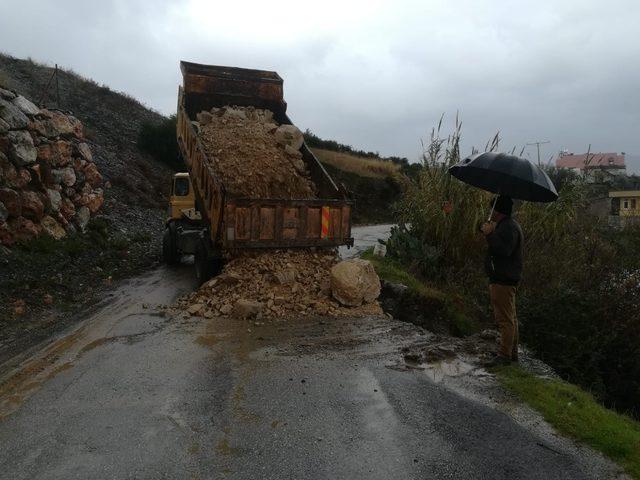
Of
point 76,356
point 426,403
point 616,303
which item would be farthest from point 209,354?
point 616,303

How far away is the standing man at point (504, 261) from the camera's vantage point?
218 inches

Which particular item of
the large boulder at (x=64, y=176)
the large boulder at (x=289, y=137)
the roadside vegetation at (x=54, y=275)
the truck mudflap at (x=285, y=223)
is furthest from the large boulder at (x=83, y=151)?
the truck mudflap at (x=285, y=223)

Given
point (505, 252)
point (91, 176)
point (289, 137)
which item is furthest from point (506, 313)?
point (91, 176)

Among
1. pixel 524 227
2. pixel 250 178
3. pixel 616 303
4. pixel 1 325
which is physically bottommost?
pixel 1 325

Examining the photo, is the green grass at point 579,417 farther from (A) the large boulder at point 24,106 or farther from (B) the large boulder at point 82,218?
(A) the large boulder at point 24,106

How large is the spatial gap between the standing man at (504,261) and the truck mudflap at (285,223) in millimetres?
3595

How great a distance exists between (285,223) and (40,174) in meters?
6.91

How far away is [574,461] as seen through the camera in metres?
3.93

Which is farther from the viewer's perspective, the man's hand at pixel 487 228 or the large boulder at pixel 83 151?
the large boulder at pixel 83 151

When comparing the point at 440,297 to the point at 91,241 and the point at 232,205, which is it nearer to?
the point at 232,205

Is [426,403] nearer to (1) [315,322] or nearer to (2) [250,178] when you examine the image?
(1) [315,322]

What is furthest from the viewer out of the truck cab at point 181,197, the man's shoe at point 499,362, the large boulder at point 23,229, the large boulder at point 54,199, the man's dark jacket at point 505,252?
the truck cab at point 181,197

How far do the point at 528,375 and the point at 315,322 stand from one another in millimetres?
2997

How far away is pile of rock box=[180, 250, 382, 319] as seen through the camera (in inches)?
312
